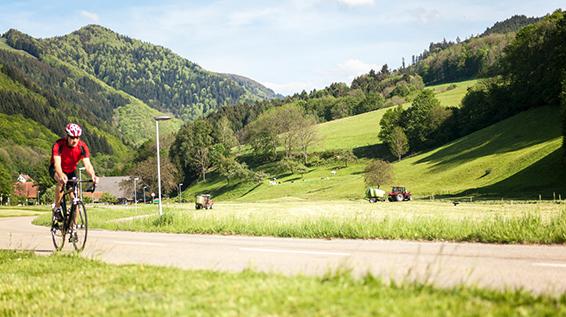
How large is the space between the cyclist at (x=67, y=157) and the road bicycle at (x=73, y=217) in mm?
185

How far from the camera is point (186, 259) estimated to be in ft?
32.9

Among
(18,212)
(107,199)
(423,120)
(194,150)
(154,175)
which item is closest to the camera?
(18,212)

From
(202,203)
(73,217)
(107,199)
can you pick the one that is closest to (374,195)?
(202,203)

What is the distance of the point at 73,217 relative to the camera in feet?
39.3

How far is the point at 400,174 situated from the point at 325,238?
8170 centimetres

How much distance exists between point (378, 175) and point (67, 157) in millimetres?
72671

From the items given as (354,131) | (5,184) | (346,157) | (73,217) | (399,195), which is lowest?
(399,195)

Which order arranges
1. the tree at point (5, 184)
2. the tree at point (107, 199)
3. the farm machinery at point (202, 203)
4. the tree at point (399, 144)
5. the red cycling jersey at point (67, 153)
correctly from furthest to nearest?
the tree at point (107, 199) → the tree at point (5, 184) → the tree at point (399, 144) → the farm machinery at point (202, 203) → the red cycling jersey at point (67, 153)

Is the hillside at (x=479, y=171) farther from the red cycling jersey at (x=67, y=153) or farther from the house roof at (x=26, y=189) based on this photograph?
the house roof at (x=26, y=189)

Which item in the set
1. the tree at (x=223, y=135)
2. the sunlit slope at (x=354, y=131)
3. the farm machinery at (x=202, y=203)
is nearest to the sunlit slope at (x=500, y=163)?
the sunlit slope at (x=354, y=131)

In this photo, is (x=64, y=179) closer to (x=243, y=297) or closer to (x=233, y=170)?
(x=243, y=297)

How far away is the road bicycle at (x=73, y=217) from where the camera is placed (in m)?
11.8

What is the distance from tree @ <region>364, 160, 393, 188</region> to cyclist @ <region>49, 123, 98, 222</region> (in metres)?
71.6

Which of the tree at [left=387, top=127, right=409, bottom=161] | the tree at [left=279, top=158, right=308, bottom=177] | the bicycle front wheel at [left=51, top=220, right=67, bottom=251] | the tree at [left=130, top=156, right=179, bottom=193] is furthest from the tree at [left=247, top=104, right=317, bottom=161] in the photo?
the bicycle front wheel at [left=51, top=220, right=67, bottom=251]
